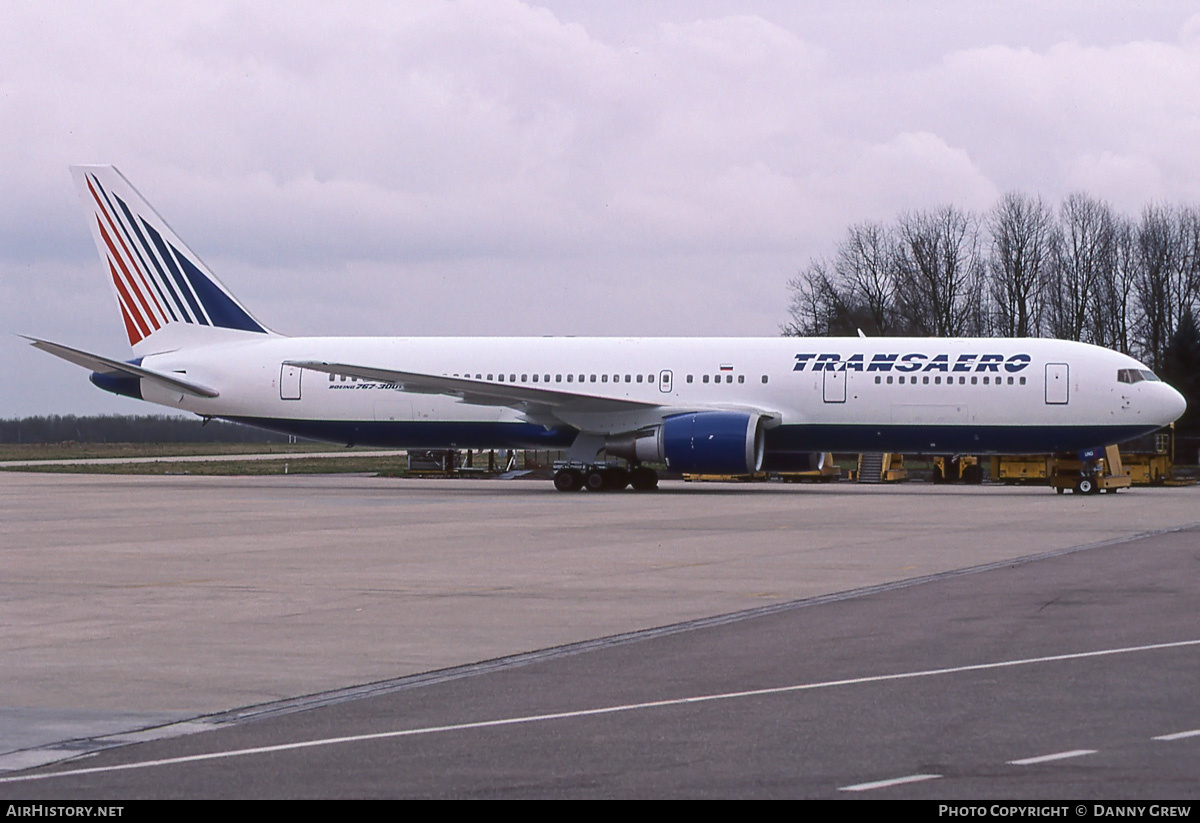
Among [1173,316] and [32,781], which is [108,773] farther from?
[1173,316]

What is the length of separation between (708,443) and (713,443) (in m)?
0.12


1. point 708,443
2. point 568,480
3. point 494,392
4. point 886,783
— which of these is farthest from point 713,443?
point 886,783

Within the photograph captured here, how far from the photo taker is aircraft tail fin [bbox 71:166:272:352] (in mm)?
39312

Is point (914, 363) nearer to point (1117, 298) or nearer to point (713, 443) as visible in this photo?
point (713, 443)

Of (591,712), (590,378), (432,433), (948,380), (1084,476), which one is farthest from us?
(432,433)

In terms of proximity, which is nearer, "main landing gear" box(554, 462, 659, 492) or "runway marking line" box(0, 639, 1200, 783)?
"runway marking line" box(0, 639, 1200, 783)

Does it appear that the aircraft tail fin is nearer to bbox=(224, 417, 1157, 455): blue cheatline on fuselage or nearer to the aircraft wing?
bbox=(224, 417, 1157, 455): blue cheatline on fuselage

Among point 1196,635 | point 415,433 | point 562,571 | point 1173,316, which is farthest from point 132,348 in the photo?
point 1173,316

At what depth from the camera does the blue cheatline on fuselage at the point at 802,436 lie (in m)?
33.9

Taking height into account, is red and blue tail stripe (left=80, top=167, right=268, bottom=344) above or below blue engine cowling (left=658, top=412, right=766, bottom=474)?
above

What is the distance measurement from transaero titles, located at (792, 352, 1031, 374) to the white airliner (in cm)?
4

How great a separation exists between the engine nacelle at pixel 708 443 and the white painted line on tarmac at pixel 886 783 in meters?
26.9

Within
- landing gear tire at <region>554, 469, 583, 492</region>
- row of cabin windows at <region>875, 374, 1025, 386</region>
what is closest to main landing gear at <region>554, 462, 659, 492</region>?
landing gear tire at <region>554, 469, 583, 492</region>

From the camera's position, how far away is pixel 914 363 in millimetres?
34344
